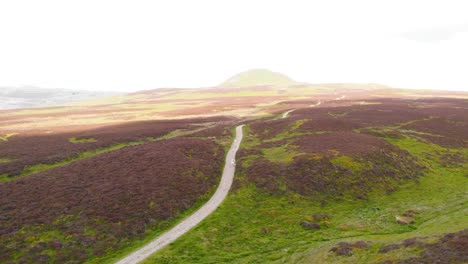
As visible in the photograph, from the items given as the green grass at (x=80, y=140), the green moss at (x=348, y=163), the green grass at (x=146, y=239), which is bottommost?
the green grass at (x=146, y=239)

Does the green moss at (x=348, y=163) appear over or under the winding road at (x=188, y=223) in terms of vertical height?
over

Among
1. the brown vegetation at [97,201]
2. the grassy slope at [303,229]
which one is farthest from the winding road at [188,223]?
the brown vegetation at [97,201]

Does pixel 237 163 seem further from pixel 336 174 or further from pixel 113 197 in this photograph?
pixel 113 197

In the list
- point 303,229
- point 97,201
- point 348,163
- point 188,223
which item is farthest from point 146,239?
point 348,163

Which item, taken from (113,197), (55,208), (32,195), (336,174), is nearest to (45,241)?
(55,208)

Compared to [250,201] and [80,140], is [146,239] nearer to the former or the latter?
[250,201]

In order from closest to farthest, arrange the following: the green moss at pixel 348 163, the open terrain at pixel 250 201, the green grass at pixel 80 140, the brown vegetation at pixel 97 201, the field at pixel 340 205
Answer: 1. the field at pixel 340 205
2. the open terrain at pixel 250 201
3. the brown vegetation at pixel 97 201
4. the green moss at pixel 348 163
5. the green grass at pixel 80 140

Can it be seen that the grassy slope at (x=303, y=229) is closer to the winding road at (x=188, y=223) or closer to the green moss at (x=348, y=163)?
the winding road at (x=188, y=223)
